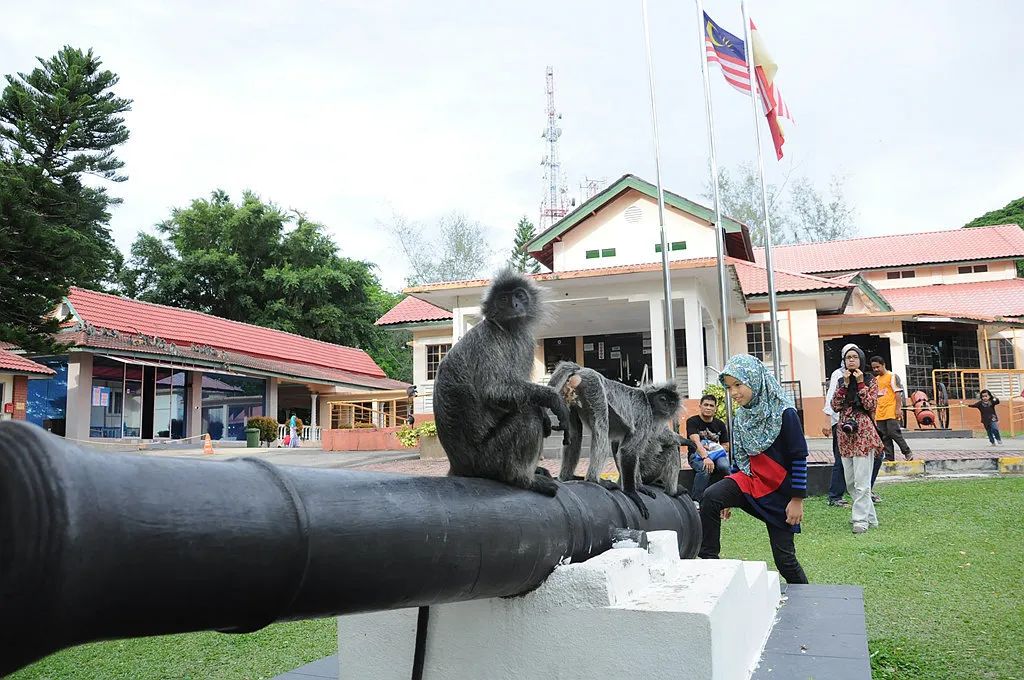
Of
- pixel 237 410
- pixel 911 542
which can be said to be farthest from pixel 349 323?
pixel 911 542

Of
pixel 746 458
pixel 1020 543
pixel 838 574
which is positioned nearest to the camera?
pixel 746 458

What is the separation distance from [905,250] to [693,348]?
18852 millimetres

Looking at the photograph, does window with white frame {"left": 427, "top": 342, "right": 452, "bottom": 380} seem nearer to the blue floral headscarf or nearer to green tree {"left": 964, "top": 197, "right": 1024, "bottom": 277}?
the blue floral headscarf

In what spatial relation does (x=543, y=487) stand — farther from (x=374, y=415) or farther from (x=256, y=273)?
(x=256, y=273)

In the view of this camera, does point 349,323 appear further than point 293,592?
Yes

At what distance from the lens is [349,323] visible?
39.7m

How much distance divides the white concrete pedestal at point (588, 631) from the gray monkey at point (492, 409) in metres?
0.38

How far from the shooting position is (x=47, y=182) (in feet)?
42.9

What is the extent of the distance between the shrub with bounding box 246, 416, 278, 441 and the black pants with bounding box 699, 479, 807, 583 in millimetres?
23115

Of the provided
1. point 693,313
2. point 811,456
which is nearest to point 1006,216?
point 693,313

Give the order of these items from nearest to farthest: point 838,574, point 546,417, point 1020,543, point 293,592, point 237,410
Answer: point 293,592, point 546,417, point 838,574, point 1020,543, point 237,410

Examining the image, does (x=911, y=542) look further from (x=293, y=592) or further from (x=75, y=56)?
(x=75, y=56)

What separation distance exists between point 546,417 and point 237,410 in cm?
2567

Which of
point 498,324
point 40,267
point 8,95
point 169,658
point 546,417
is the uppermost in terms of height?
point 8,95
